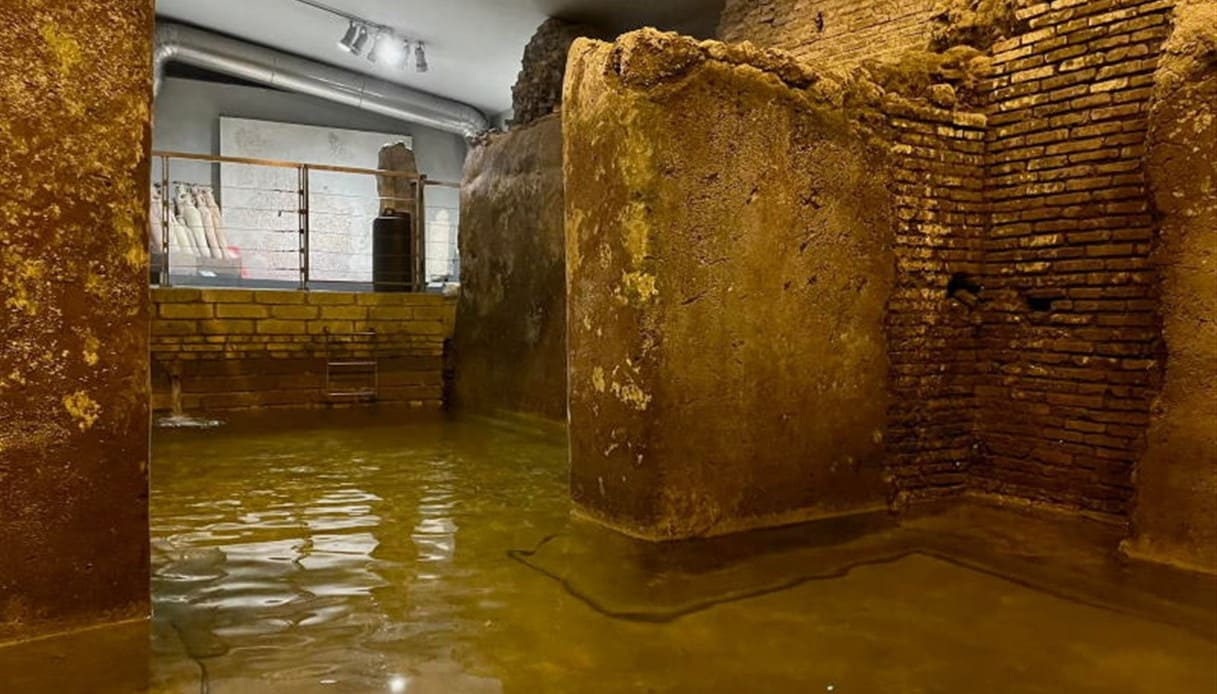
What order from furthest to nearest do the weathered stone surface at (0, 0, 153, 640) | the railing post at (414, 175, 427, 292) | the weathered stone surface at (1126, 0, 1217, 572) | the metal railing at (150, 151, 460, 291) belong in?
the railing post at (414, 175, 427, 292) < the metal railing at (150, 151, 460, 291) < the weathered stone surface at (1126, 0, 1217, 572) < the weathered stone surface at (0, 0, 153, 640)

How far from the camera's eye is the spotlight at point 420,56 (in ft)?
37.8

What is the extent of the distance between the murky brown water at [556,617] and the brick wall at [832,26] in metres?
2.80

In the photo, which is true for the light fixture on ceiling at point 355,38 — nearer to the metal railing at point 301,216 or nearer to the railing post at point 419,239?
the metal railing at point 301,216

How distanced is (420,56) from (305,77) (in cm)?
223

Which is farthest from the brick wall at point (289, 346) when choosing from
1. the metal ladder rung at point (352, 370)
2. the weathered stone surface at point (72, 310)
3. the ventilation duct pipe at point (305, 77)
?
the weathered stone surface at point (72, 310)

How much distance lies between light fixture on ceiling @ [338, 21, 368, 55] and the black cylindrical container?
Answer: 2418 millimetres

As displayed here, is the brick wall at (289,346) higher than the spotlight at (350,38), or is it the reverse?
the spotlight at (350,38)

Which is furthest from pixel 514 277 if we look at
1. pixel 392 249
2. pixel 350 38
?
pixel 350 38

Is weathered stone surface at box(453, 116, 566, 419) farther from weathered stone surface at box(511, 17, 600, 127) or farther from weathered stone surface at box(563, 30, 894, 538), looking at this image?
weathered stone surface at box(563, 30, 894, 538)

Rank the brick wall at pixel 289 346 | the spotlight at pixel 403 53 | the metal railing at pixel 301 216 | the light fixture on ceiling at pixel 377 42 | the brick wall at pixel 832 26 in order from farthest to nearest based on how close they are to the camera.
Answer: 1. the spotlight at pixel 403 53
2. the light fixture on ceiling at pixel 377 42
3. the metal railing at pixel 301 216
4. the brick wall at pixel 289 346
5. the brick wall at pixel 832 26

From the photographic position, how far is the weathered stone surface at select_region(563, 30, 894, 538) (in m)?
3.81

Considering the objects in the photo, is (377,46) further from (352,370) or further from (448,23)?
(352,370)

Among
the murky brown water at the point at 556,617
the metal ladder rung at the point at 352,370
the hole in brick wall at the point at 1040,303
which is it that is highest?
the hole in brick wall at the point at 1040,303

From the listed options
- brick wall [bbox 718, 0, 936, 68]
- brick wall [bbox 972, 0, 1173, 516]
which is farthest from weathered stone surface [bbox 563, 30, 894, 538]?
brick wall [bbox 718, 0, 936, 68]
